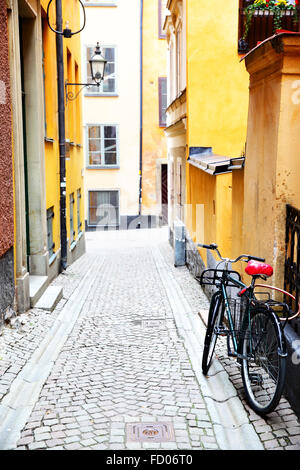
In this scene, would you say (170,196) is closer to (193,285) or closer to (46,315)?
(193,285)

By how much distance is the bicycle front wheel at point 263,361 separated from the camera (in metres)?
4.02


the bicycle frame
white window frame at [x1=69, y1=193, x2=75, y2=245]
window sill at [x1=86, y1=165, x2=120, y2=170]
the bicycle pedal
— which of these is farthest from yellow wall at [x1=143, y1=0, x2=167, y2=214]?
the bicycle pedal

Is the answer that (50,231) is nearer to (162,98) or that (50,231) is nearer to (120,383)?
(120,383)

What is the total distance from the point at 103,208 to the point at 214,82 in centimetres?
1522

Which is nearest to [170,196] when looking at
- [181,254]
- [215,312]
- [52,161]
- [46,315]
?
[181,254]

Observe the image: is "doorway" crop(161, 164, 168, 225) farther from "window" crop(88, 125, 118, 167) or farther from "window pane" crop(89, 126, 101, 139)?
"window pane" crop(89, 126, 101, 139)

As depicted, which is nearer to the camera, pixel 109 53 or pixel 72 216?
pixel 72 216

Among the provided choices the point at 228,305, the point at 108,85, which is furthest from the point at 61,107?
the point at 108,85

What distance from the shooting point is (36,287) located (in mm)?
8961

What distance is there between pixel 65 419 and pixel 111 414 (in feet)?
1.16

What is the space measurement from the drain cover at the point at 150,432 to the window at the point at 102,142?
78.1 feet

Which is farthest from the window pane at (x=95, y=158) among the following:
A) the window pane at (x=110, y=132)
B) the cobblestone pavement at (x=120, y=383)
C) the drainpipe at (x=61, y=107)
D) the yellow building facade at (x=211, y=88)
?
the cobblestone pavement at (x=120, y=383)

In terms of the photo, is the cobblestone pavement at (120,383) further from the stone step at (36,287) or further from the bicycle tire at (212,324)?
the stone step at (36,287)

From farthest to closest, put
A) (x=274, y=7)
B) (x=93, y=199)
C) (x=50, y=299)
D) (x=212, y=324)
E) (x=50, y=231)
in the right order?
(x=93, y=199) < (x=50, y=231) < (x=274, y=7) < (x=50, y=299) < (x=212, y=324)
